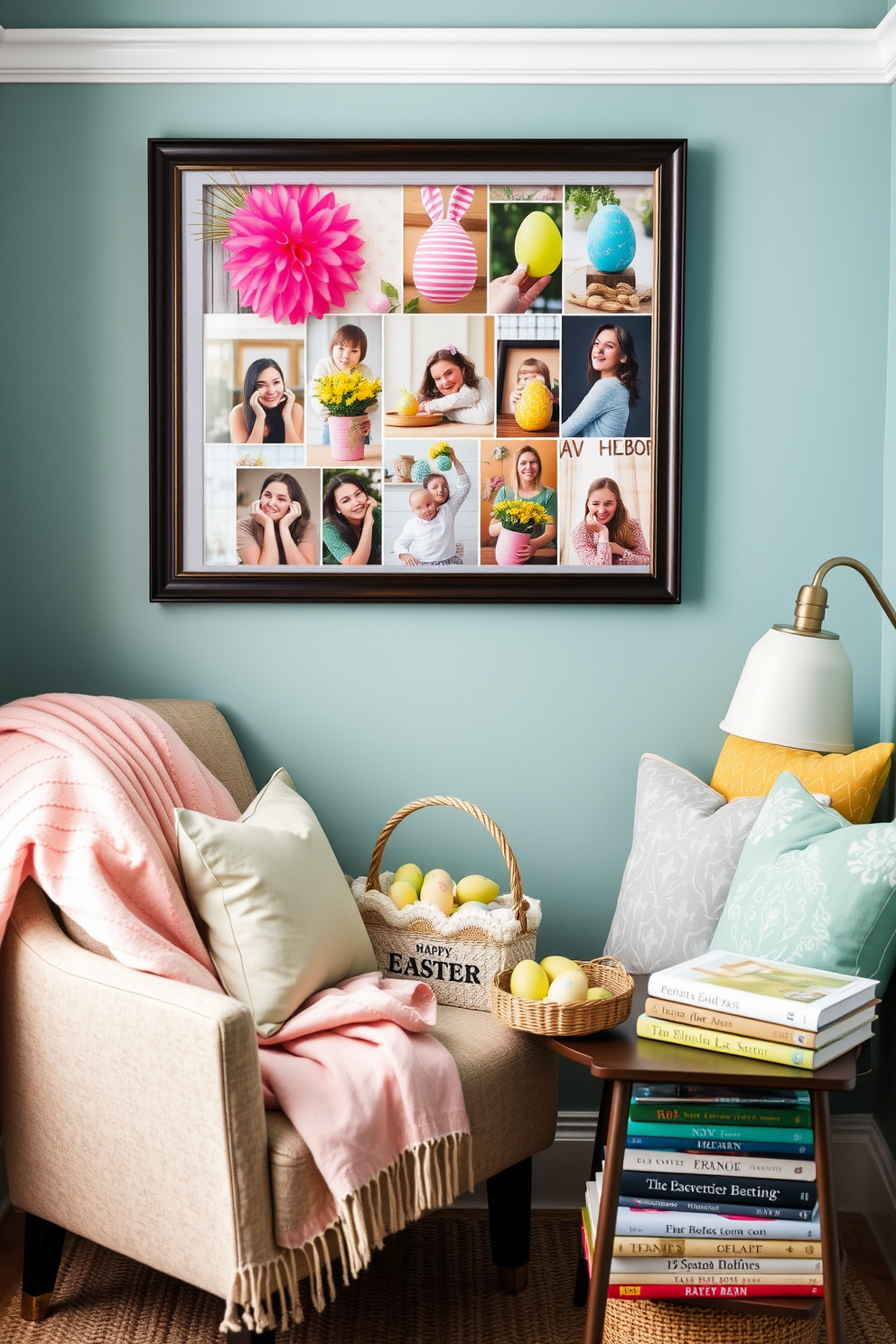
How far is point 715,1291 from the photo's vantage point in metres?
1.47

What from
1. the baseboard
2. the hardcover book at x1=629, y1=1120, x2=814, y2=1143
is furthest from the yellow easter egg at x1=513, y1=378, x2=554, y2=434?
the baseboard

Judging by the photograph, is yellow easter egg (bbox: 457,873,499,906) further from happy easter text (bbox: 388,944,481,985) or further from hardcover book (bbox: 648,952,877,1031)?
hardcover book (bbox: 648,952,877,1031)

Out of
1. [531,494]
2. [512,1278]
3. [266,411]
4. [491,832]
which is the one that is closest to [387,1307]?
[512,1278]

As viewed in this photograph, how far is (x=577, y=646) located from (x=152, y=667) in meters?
0.88

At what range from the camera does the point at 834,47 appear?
204 cm

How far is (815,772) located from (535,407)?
2.90ft

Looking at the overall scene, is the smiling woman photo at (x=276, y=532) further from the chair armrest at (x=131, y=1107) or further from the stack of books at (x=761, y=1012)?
the stack of books at (x=761, y=1012)

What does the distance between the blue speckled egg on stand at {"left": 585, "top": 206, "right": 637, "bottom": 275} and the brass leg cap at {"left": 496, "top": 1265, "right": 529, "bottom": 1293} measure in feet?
6.14

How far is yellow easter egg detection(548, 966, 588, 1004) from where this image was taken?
60.4 inches

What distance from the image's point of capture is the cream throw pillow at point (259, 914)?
159 cm

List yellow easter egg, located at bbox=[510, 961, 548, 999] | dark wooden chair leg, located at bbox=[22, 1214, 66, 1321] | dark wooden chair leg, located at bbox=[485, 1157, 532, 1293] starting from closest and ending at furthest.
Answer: yellow easter egg, located at bbox=[510, 961, 548, 999] → dark wooden chair leg, located at bbox=[22, 1214, 66, 1321] → dark wooden chair leg, located at bbox=[485, 1157, 532, 1293]

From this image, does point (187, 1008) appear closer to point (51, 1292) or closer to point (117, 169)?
point (51, 1292)

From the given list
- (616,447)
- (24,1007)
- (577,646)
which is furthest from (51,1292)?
(616,447)

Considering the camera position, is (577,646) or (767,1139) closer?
(767,1139)
